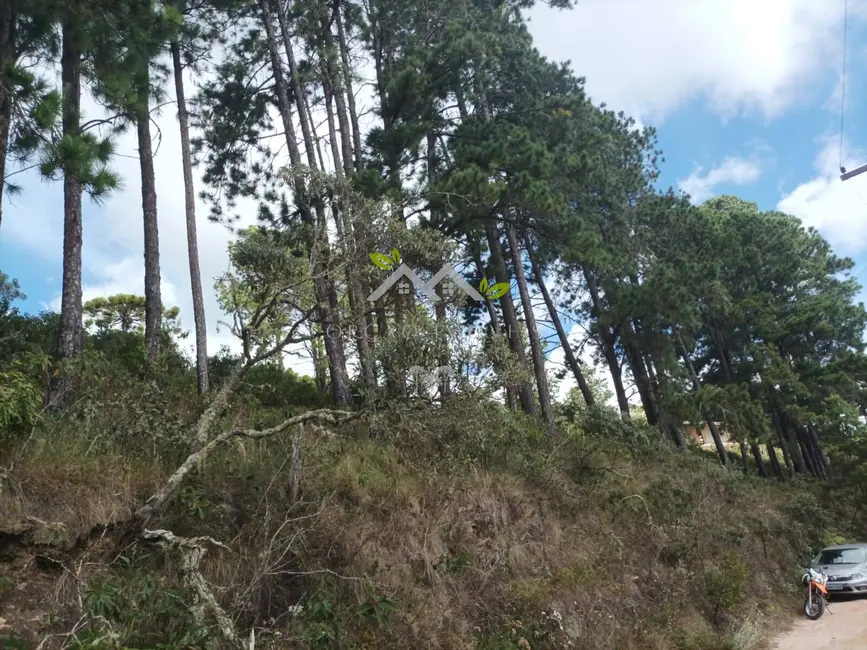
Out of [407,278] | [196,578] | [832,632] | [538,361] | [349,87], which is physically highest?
[349,87]

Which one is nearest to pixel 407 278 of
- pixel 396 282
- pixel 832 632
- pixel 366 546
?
pixel 396 282

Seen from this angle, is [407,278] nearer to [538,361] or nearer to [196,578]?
[538,361]

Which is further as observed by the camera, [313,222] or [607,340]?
[607,340]

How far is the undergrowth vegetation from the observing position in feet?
15.9

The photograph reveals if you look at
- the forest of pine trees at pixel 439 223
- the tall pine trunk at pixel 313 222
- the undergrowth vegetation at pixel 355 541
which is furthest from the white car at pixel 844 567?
the tall pine trunk at pixel 313 222

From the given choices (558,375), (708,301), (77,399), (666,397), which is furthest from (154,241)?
(708,301)

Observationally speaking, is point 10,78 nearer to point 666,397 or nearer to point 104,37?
point 104,37

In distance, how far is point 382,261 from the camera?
9344 millimetres

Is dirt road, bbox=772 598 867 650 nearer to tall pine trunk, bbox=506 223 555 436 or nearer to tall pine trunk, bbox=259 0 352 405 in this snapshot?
tall pine trunk, bbox=506 223 555 436

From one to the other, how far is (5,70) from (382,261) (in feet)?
16.5

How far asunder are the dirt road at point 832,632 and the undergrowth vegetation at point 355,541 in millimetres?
506

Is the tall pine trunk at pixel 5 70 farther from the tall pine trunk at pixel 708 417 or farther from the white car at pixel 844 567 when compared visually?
the tall pine trunk at pixel 708 417

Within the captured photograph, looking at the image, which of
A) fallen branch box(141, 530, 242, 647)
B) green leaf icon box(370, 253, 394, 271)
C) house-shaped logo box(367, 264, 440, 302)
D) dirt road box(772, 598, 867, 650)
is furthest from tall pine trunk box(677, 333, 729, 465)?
fallen branch box(141, 530, 242, 647)

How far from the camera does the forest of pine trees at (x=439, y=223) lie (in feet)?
23.9
